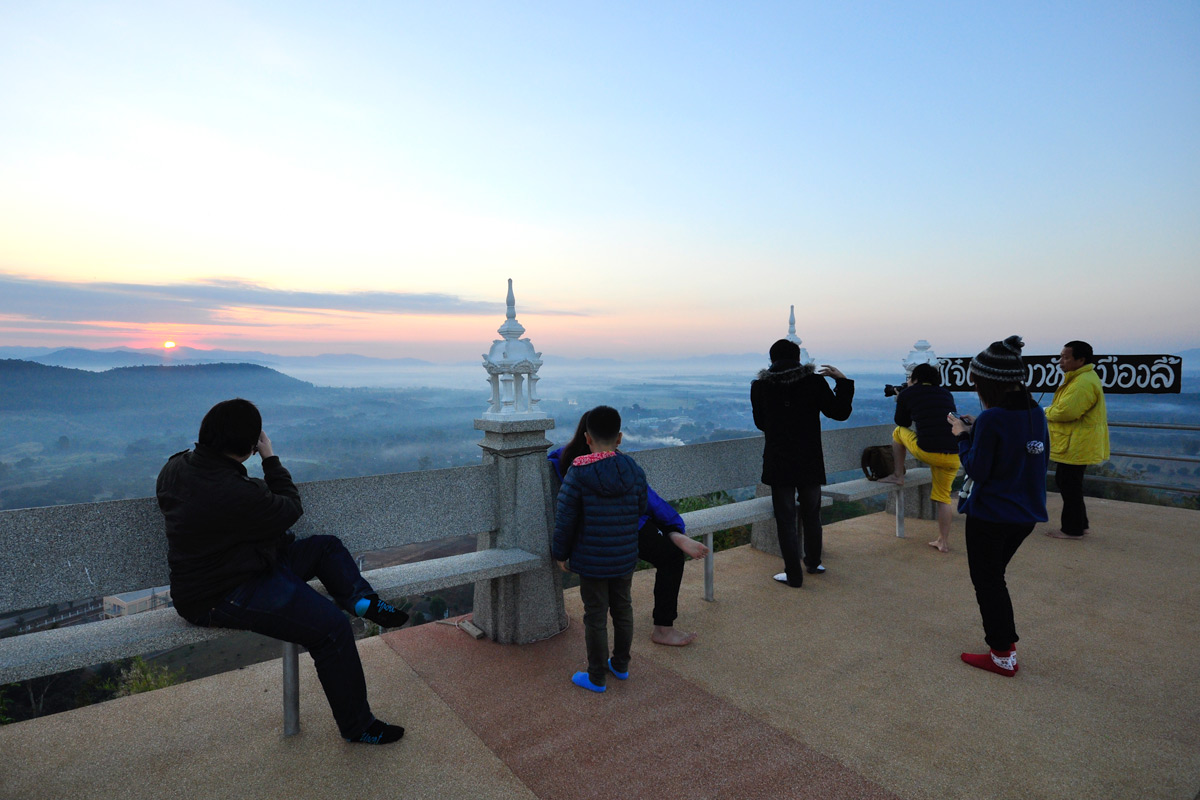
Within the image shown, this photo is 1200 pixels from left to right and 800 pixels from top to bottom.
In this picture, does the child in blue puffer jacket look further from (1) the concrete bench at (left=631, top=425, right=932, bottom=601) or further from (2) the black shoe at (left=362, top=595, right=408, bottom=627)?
(1) the concrete bench at (left=631, top=425, right=932, bottom=601)

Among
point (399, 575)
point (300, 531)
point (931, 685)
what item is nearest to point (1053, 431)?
point (931, 685)

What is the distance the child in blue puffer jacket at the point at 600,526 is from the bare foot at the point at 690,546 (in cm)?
38

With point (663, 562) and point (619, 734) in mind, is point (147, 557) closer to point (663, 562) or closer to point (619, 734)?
point (619, 734)

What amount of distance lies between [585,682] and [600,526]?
954mm

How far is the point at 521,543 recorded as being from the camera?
432 centimetres

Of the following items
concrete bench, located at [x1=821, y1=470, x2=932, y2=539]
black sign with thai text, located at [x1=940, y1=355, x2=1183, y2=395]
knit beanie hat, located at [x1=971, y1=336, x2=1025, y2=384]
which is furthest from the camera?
black sign with thai text, located at [x1=940, y1=355, x2=1183, y2=395]

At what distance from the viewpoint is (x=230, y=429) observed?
2.86 m

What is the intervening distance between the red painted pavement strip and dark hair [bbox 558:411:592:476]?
1.24 meters

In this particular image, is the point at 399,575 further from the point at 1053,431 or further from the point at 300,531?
the point at 1053,431

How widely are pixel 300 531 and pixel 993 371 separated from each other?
161 inches

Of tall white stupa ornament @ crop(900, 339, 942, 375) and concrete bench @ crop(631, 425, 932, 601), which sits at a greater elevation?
tall white stupa ornament @ crop(900, 339, 942, 375)

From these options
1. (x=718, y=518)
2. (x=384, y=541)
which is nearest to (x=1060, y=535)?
(x=718, y=518)

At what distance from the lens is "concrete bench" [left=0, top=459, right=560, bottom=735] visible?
2861 mm

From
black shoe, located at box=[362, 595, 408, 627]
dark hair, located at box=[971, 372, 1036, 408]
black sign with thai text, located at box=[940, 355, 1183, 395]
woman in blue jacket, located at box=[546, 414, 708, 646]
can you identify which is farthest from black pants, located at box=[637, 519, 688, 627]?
black sign with thai text, located at box=[940, 355, 1183, 395]
